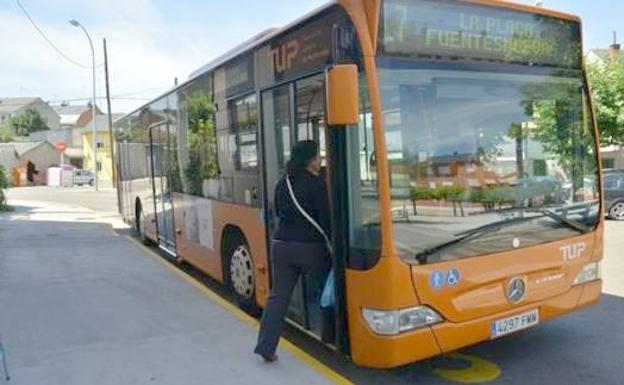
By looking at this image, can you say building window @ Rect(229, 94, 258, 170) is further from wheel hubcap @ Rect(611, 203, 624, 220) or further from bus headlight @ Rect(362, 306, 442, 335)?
wheel hubcap @ Rect(611, 203, 624, 220)

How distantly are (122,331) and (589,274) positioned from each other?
4.26 metres

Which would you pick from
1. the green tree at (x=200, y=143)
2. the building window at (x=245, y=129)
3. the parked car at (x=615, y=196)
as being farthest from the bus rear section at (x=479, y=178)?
the parked car at (x=615, y=196)

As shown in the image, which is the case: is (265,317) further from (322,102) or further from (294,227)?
(322,102)

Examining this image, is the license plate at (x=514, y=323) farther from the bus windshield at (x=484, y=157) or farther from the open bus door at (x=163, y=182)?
the open bus door at (x=163, y=182)

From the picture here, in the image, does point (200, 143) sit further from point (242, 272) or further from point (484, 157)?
point (484, 157)

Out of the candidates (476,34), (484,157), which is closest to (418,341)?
(484,157)

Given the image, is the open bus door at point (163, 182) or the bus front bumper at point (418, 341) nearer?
the bus front bumper at point (418, 341)

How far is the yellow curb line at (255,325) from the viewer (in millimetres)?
4640

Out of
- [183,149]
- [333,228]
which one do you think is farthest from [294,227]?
[183,149]

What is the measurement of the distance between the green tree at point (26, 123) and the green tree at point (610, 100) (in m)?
86.7

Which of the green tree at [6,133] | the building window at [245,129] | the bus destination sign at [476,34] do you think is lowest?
the building window at [245,129]

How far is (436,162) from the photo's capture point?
4.14 metres

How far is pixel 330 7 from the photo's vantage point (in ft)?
13.8

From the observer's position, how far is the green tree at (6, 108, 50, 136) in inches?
3519
